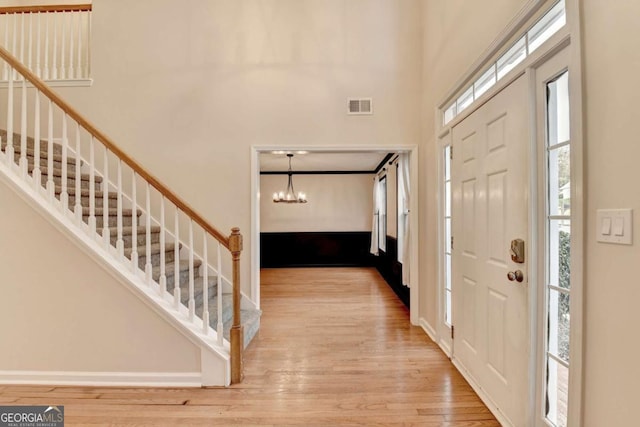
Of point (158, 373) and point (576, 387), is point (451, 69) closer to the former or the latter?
point (576, 387)

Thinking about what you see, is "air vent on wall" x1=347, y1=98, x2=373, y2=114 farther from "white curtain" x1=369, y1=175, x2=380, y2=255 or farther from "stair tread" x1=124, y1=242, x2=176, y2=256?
"white curtain" x1=369, y1=175, x2=380, y2=255

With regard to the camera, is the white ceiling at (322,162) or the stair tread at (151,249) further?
the white ceiling at (322,162)

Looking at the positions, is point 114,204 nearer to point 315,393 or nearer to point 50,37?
point 50,37

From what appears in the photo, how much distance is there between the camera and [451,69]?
2.66m

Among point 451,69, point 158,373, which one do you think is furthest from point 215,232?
point 451,69

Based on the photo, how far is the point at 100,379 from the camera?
2.24 m

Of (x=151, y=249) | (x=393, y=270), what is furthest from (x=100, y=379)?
(x=393, y=270)

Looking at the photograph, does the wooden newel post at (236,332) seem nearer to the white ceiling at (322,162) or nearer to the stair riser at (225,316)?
the stair riser at (225,316)

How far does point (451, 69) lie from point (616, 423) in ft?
8.32

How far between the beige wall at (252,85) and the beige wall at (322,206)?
15.2ft

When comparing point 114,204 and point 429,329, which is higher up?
point 114,204

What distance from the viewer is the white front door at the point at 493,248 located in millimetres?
1691

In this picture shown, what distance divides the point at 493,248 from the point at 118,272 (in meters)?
2.59

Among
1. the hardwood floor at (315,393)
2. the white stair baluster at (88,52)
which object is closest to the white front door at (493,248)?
the hardwood floor at (315,393)
